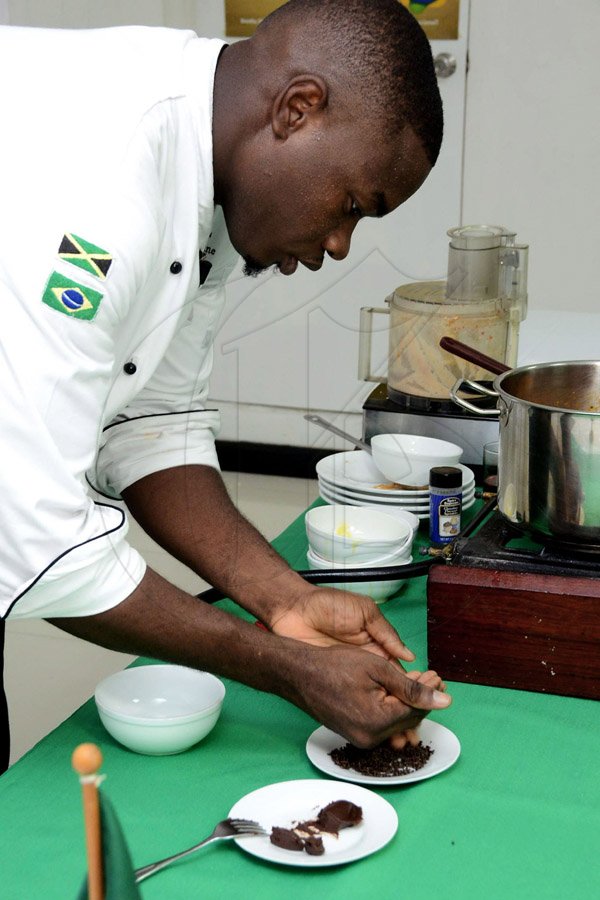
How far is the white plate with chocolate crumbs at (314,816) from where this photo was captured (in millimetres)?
927

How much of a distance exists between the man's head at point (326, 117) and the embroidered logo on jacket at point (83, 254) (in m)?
0.24

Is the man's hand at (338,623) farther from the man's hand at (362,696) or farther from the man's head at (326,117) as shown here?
the man's head at (326,117)

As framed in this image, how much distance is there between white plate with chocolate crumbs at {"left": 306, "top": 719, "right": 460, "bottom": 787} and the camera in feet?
3.48

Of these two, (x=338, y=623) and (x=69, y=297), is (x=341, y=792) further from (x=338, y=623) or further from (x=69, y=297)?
(x=69, y=297)

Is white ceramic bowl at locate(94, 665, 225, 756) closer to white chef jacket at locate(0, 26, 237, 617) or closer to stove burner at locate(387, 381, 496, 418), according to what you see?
white chef jacket at locate(0, 26, 237, 617)

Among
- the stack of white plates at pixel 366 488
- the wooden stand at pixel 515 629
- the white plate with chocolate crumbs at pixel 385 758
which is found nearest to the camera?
the white plate with chocolate crumbs at pixel 385 758

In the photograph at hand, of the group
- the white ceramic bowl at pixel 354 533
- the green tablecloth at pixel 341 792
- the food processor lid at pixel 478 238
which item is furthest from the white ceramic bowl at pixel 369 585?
the food processor lid at pixel 478 238

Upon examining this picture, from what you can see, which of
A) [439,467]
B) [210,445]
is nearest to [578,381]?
[439,467]

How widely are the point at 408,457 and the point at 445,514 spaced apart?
156 mm

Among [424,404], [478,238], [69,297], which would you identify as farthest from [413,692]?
[478,238]

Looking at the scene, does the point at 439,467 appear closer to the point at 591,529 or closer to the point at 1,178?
the point at 591,529

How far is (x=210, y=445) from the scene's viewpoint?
1520 millimetres

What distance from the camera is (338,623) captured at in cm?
129

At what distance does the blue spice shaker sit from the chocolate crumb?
51 centimetres
